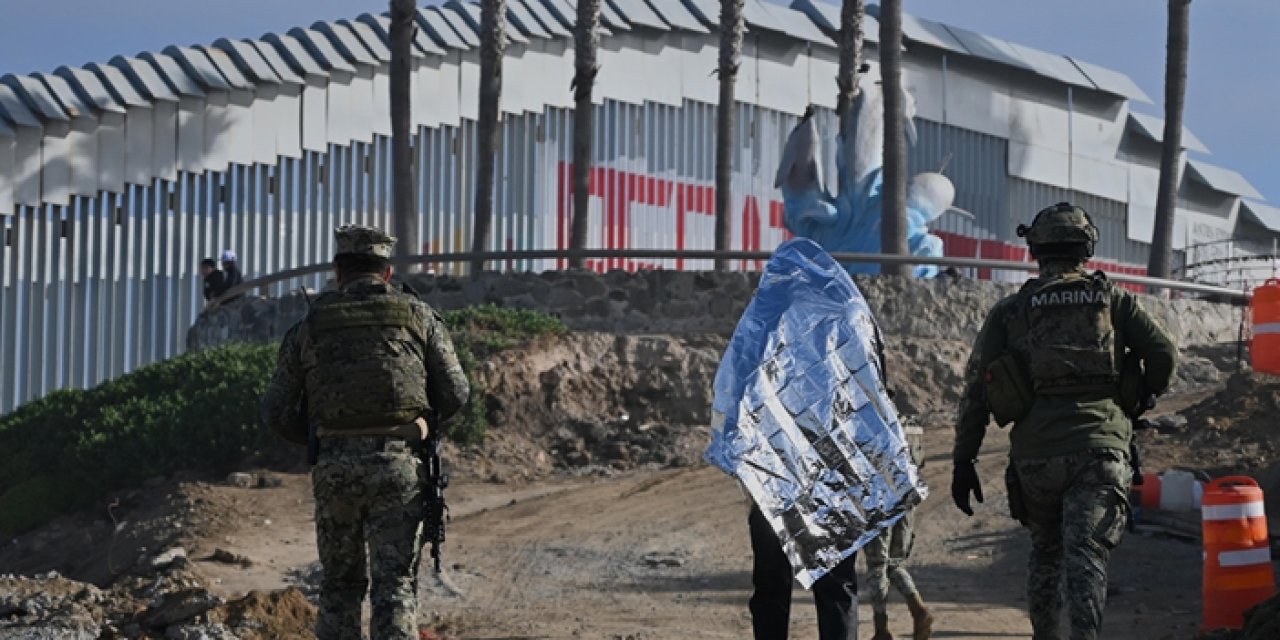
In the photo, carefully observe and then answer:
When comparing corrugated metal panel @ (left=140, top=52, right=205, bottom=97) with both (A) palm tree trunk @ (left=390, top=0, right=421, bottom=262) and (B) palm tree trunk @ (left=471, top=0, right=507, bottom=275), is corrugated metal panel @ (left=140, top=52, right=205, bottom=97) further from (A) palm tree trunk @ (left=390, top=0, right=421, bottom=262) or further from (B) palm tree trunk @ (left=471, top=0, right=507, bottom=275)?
(B) palm tree trunk @ (left=471, top=0, right=507, bottom=275)

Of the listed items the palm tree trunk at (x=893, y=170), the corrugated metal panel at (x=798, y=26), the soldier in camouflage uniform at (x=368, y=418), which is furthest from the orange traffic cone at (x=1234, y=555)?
the corrugated metal panel at (x=798, y=26)

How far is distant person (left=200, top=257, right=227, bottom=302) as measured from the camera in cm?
2684

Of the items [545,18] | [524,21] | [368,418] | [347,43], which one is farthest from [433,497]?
[545,18]

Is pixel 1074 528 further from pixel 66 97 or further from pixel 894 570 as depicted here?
pixel 66 97

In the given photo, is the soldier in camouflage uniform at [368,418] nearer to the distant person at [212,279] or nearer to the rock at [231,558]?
the rock at [231,558]

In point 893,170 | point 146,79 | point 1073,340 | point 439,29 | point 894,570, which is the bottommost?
point 894,570

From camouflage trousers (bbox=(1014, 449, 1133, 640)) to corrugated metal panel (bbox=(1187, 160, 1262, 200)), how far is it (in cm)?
3763

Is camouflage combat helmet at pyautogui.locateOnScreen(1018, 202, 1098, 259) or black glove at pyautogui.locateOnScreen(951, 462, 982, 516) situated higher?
camouflage combat helmet at pyautogui.locateOnScreen(1018, 202, 1098, 259)

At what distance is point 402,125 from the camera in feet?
90.2

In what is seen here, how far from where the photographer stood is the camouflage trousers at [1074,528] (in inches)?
332

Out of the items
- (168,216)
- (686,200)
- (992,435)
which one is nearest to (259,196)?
(168,216)

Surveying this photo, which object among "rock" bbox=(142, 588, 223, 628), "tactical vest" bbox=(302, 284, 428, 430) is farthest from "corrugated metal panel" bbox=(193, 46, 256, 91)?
"tactical vest" bbox=(302, 284, 428, 430)

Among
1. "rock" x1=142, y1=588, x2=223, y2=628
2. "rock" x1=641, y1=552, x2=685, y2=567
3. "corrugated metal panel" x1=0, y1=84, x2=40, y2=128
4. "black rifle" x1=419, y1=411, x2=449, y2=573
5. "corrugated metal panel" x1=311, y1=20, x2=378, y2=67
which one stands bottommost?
"rock" x1=641, y1=552, x2=685, y2=567

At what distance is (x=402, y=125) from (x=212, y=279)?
2.93 meters
